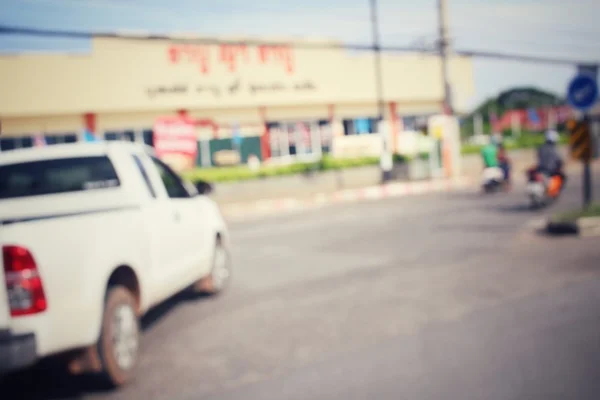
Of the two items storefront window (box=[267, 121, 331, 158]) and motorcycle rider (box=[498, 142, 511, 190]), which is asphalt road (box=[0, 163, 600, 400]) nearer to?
motorcycle rider (box=[498, 142, 511, 190])

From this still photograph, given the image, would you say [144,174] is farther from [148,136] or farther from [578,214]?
[148,136]

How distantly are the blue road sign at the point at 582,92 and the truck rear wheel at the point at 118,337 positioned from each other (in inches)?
357

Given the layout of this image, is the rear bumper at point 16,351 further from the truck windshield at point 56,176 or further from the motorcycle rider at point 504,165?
the motorcycle rider at point 504,165

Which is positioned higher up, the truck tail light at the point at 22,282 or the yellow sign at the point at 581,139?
the yellow sign at the point at 581,139

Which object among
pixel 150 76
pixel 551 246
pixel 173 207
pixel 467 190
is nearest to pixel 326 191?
pixel 467 190

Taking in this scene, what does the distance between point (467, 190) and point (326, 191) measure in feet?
20.6

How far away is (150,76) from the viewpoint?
27.0m

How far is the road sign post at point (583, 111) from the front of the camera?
10.7m

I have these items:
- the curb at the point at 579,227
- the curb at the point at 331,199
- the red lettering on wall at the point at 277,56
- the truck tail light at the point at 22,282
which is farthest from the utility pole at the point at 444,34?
the truck tail light at the point at 22,282

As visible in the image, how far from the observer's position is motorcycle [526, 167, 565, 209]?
Answer: 14.0 m

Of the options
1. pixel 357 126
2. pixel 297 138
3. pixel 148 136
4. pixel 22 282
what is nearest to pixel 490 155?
pixel 148 136

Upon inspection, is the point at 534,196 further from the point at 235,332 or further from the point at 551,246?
the point at 235,332

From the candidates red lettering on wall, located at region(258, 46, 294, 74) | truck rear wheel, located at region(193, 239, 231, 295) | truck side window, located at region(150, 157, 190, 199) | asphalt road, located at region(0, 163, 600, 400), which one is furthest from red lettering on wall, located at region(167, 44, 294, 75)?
truck side window, located at region(150, 157, 190, 199)

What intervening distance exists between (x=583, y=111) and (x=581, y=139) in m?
0.61
